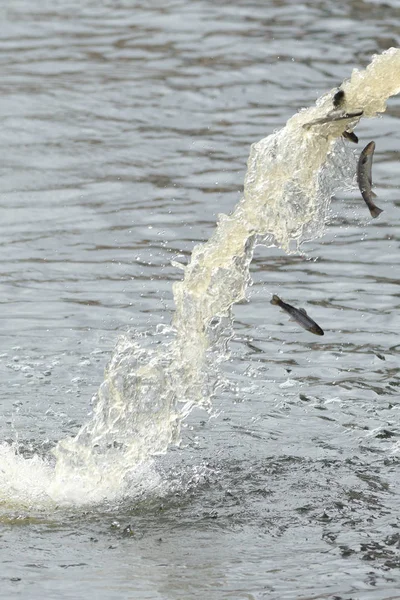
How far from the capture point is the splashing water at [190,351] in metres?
6.75

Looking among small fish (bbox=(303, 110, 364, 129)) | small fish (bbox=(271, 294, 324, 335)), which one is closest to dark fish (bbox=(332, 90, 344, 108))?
small fish (bbox=(303, 110, 364, 129))

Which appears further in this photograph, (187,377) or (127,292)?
(127,292)

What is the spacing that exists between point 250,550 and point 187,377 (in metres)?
1.37

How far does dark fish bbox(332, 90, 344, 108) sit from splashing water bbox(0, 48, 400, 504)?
0.74 ft

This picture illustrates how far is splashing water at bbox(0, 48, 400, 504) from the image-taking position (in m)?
6.75

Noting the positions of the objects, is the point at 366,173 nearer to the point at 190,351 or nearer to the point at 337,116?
the point at 337,116

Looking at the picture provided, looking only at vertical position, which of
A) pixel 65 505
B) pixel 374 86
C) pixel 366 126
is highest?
pixel 374 86

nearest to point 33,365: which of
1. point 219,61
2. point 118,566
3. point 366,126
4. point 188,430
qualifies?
point 188,430

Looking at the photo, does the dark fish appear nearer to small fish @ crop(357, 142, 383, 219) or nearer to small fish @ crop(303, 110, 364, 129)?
small fish @ crop(303, 110, 364, 129)

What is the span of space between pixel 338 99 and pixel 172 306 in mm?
Answer: 3137

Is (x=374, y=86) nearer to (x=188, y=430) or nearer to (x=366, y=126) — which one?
(x=188, y=430)

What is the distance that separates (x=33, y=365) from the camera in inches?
325

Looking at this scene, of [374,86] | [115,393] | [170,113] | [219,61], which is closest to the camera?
[374,86]

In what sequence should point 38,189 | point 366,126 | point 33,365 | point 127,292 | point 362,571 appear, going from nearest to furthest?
point 362,571, point 33,365, point 127,292, point 38,189, point 366,126
